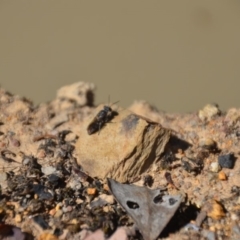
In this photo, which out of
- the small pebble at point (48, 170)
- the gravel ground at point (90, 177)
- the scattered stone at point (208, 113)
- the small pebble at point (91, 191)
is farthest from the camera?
the scattered stone at point (208, 113)

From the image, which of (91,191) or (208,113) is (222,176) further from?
(91,191)

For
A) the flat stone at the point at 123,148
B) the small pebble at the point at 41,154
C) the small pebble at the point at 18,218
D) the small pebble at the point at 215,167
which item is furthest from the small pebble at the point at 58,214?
the small pebble at the point at 215,167

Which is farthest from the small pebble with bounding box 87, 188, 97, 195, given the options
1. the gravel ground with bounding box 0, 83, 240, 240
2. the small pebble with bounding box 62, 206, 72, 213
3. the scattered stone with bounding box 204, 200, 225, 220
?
the scattered stone with bounding box 204, 200, 225, 220

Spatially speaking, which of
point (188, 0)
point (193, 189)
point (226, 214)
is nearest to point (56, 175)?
point (193, 189)

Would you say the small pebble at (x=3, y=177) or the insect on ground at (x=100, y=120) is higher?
the insect on ground at (x=100, y=120)

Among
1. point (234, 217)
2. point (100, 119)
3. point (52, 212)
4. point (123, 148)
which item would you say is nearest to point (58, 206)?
point (52, 212)

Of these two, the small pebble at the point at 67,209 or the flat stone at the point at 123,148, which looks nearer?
the small pebble at the point at 67,209

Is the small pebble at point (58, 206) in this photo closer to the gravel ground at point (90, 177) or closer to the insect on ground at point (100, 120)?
the gravel ground at point (90, 177)
